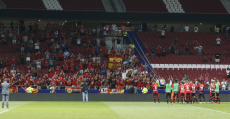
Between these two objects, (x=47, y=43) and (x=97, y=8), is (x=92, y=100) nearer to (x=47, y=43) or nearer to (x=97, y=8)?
(x=47, y=43)

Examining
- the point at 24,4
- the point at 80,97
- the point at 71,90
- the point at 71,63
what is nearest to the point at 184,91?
the point at 80,97

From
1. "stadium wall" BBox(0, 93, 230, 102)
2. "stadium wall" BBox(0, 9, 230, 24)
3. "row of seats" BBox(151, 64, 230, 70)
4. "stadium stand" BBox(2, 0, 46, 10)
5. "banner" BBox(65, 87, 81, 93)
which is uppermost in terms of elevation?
"stadium stand" BBox(2, 0, 46, 10)

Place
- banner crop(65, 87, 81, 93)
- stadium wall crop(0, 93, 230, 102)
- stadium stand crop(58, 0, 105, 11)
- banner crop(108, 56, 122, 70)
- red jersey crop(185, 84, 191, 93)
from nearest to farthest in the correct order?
red jersey crop(185, 84, 191, 93)
stadium wall crop(0, 93, 230, 102)
banner crop(65, 87, 81, 93)
banner crop(108, 56, 122, 70)
stadium stand crop(58, 0, 105, 11)

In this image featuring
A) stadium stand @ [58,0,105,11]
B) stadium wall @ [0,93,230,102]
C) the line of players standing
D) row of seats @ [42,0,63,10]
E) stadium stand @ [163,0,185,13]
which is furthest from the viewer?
stadium stand @ [163,0,185,13]

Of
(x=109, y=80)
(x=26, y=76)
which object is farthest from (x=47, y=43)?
(x=109, y=80)

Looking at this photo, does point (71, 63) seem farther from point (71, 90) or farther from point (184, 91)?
point (184, 91)

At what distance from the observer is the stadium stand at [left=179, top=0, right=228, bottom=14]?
5112cm

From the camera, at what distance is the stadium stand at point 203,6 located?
51.1 metres

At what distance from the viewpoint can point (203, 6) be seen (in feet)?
171

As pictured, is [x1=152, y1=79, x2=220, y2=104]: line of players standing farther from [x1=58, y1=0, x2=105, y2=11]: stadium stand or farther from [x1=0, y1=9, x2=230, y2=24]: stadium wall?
[x1=58, y1=0, x2=105, y2=11]: stadium stand

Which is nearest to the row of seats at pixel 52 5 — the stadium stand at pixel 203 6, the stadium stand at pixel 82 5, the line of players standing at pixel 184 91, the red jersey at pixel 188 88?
the stadium stand at pixel 82 5

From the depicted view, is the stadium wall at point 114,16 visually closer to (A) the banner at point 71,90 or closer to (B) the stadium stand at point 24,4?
(B) the stadium stand at point 24,4

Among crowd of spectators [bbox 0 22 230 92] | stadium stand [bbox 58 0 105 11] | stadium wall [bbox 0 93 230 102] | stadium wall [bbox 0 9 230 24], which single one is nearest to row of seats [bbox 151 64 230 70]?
crowd of spectators [bbox 0 22 230 92]

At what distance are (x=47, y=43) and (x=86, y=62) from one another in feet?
25.2
